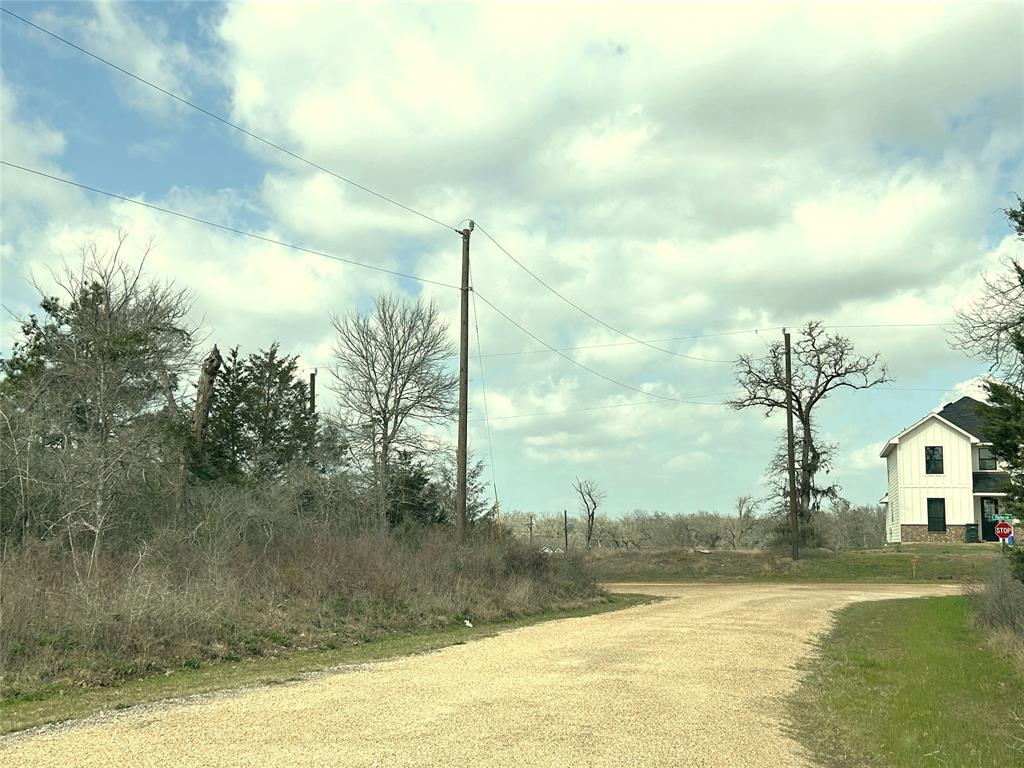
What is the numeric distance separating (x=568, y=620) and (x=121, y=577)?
11.0m

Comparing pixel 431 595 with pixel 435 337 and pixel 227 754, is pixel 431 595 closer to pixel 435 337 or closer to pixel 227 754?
pixel 227 754

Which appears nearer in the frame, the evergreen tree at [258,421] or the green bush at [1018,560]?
Result: the green bush at [1018,560]

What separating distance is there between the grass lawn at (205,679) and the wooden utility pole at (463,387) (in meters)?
6.82

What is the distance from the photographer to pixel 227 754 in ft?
25.8

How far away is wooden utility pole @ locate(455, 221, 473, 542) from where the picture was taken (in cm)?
2627

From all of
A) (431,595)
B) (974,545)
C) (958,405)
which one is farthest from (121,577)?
(958,405)

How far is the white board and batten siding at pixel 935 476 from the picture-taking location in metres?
61.1

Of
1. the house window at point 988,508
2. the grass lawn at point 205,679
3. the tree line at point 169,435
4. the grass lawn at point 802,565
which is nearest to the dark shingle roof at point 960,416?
the house window at point 988,508

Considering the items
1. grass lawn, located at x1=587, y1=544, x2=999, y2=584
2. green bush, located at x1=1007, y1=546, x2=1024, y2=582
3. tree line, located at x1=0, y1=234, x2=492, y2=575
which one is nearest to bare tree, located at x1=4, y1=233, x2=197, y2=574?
tree line, located at x1=0, y1=234, x2=492, y2=575

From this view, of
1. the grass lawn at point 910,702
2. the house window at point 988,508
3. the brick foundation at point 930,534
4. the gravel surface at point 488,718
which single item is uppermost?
the house window at point 988,508

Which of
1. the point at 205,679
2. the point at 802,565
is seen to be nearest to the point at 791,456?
the point at 802,565

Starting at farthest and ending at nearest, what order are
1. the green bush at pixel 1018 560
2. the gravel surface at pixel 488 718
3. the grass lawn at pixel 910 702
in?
the green bush at pixel 1018 560, the grass lawn at pixel 910 702, the gravel surface at pixel 488 718

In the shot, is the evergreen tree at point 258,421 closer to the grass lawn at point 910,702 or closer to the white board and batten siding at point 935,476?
the grass lawn at point 910,702

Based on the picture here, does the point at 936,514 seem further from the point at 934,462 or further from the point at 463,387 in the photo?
the point at 463,387
